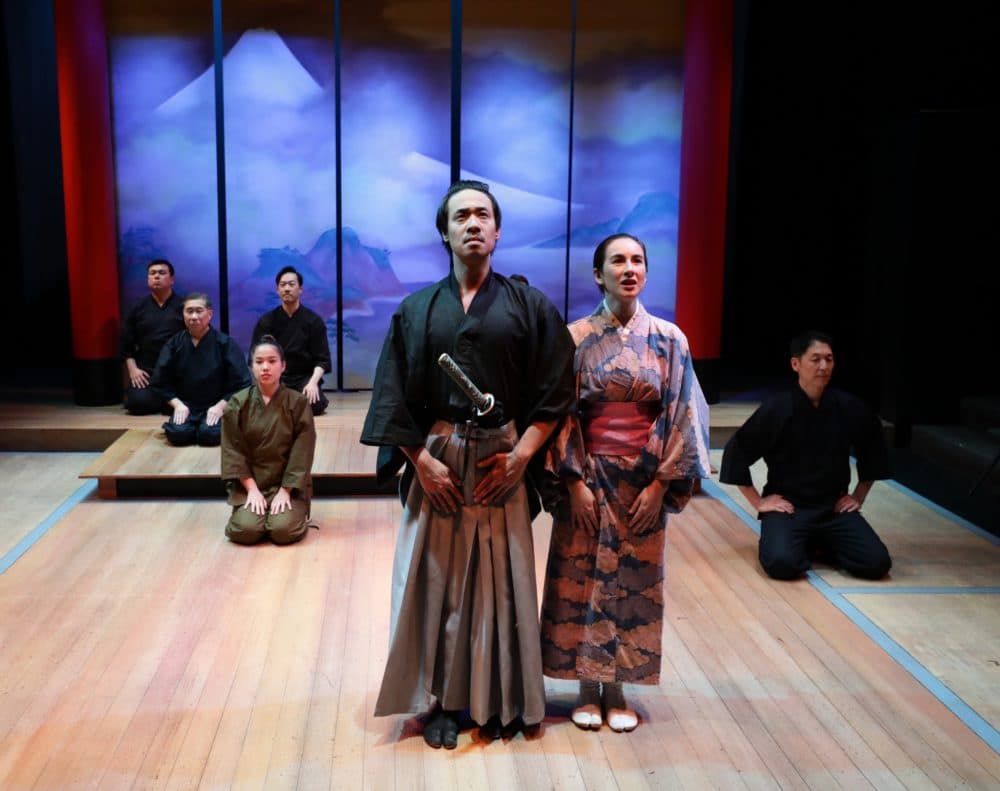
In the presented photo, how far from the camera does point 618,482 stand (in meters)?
3.07

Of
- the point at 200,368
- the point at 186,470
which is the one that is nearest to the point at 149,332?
the point at 200,368

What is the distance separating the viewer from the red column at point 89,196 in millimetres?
6738

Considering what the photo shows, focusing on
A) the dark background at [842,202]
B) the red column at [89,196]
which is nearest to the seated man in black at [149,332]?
the red column at [89,196]

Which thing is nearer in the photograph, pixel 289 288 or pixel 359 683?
pixel 359 683

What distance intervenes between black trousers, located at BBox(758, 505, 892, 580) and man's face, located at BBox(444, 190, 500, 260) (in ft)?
7.14

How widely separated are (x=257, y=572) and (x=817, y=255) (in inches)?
197

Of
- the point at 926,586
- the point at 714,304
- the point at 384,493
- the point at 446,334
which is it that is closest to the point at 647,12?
→ the point at 714,304

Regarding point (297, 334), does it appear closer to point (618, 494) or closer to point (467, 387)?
point (618, 494)

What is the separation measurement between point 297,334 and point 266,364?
1936mm

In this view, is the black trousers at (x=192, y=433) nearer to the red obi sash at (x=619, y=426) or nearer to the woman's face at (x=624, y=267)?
the red obi sash at (x=619, y=426)

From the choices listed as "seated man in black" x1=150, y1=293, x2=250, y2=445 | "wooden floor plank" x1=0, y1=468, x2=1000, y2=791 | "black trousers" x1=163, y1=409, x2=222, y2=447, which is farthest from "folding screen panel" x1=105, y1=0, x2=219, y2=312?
"wooden floor plank" x1=0, y1=468, x2=1000, y2=791

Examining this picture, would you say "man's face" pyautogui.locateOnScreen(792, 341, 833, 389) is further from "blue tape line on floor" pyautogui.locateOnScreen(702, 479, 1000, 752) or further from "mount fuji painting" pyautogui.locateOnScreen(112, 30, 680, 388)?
"mount fuji painting" pyautogui.locateOnScreen(112, 30, 680, 388)

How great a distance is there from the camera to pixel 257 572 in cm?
446

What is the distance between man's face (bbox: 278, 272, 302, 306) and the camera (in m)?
6.59
